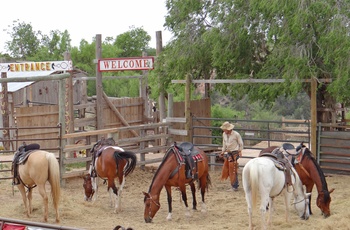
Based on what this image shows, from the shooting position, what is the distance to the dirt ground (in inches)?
437

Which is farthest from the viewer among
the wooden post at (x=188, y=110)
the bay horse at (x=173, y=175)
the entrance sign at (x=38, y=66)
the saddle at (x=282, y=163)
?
the entrance sign at (x=38, y=66)

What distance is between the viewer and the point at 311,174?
11.8 m

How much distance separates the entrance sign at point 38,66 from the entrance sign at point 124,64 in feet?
2.70

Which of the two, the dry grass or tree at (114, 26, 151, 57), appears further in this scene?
tree at (114, 26, 151, 57)

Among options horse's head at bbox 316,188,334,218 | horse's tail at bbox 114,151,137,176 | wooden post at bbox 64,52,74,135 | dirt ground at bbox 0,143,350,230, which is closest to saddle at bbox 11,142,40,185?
dirt ground at bbox 0,143,350,230

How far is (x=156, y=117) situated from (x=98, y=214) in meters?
8.67

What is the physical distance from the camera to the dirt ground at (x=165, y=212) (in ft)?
36.4

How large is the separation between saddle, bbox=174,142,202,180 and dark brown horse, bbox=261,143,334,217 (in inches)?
52.0

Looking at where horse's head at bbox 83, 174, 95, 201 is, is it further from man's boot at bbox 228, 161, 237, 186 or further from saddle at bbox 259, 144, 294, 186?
saddle at bbox 259, 144, 294, 186

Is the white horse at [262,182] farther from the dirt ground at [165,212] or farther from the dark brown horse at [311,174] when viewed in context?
the dark brown horse at [311,174]

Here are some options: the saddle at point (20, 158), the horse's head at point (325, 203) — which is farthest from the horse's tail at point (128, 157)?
the horse's head at point (325, 203)

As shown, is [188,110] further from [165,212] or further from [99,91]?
[165,212]

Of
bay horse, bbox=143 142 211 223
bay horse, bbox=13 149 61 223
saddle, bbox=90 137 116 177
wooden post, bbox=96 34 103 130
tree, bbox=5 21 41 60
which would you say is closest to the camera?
bay horse, bbox=13 149 61 223

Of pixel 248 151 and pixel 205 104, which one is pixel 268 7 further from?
pixel 248 151
